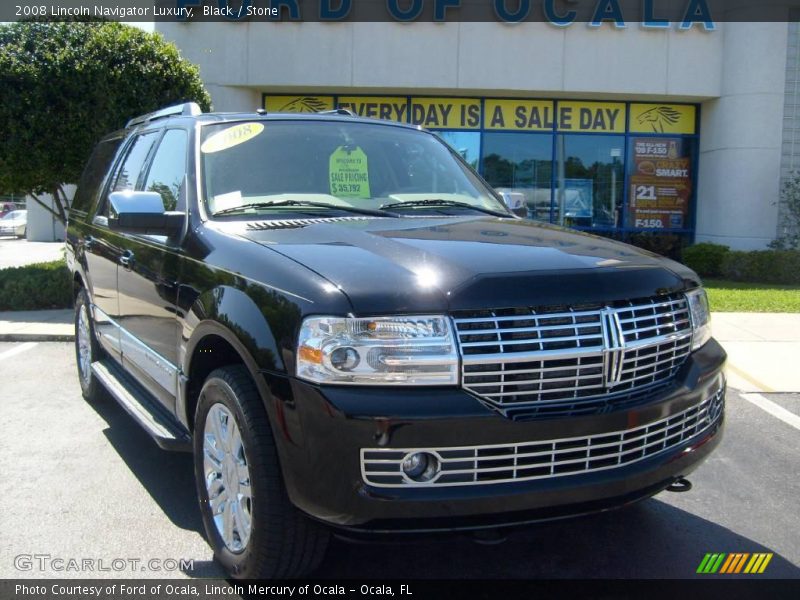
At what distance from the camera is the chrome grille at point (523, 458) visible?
8.29ft

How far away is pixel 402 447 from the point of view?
2.50 meters

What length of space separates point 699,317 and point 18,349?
7.17 metres

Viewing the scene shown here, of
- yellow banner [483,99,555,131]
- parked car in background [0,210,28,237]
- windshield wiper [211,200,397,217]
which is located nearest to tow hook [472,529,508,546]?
windshield wiper [211,200,397,217]

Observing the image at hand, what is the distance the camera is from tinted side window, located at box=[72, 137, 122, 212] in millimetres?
5707

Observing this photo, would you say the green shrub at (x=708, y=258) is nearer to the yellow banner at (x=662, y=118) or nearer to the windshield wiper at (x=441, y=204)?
the yellow banner at (x=662, y=118)

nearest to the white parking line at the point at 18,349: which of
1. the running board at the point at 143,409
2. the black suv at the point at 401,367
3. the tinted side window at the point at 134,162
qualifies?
the running board at the point at 143,409

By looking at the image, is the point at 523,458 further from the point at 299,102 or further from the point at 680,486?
the point at 299,102

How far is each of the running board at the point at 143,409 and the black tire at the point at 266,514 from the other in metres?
0.82

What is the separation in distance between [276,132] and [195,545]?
A: 85.9 inches

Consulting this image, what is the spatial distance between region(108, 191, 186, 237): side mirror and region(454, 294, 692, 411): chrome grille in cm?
171

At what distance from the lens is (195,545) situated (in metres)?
3.55

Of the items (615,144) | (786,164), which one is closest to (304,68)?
(615,144)

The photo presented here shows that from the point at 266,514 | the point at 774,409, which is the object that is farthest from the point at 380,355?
the point at 774,409

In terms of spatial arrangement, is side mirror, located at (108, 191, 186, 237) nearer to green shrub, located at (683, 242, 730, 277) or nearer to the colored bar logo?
the colored bar logo
